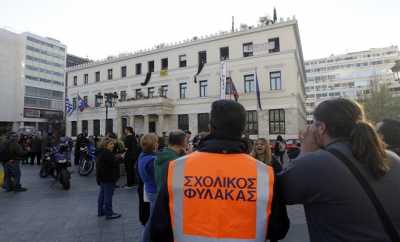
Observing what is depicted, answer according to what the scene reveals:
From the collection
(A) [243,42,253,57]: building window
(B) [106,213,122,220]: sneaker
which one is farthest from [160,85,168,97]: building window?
(B) [106,213,122,220]: sneaker

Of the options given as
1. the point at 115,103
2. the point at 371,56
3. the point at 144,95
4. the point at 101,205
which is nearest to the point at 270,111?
the point at 144,95

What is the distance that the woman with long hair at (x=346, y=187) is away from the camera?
1.56 meters

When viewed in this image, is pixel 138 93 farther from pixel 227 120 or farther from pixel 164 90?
pixel 227 120

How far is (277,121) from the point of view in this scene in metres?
31.4

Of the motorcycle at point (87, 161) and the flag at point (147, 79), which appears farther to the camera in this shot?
the flag at point (147, 79)

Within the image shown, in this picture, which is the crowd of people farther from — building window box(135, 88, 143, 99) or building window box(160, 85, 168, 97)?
building window box(135, 88, 143, 99)

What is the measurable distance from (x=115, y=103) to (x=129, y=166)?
32858mm

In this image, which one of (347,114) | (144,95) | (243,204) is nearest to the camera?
(243,204)

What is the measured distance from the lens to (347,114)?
6.03 feet

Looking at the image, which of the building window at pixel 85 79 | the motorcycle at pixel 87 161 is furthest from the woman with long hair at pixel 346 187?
the building window at pixel 85 79

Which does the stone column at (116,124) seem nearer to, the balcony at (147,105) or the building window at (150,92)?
the balcony at (147,105)

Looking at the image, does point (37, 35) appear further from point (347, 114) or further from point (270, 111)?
point (347, 114)

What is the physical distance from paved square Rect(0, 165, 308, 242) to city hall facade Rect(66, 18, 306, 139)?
17.8 metres

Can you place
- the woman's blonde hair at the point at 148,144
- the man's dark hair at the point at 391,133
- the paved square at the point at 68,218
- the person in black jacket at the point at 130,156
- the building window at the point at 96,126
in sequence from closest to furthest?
the man's dark hair at the point at 391,133 < the woman's blonde hair at the point at 148,144 < the paved square at the point at 68,218 < the person in black jacket at the point at 130,156 < the building window at the point at 96,126
